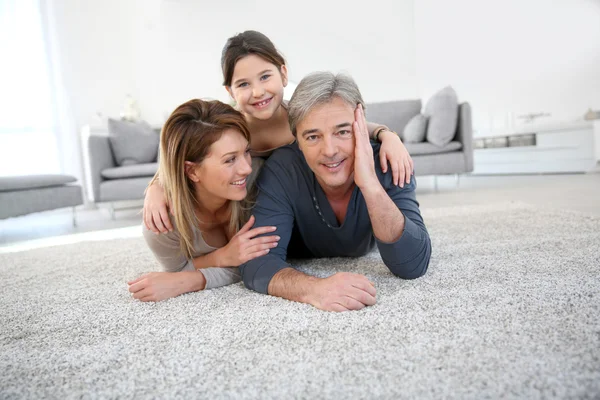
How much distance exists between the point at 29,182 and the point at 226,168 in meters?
2.55

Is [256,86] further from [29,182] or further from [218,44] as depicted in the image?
[218,44]

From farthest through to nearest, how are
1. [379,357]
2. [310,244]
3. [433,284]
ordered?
1. [310,244]
2. [433,284]
3. [379,357]

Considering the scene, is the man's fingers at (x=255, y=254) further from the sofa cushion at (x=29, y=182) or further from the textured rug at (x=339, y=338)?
the sofa cushion at (x=29, y=182)

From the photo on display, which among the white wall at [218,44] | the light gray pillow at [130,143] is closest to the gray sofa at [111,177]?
the light gray pillow at [130,143]

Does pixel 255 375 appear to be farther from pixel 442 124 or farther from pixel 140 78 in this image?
pixel 140 78

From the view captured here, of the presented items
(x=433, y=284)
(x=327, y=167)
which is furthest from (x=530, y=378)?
(x=327, y=167)

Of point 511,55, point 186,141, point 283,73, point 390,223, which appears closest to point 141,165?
point 283,73

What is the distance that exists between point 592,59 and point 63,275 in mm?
6788

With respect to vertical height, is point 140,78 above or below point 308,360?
above

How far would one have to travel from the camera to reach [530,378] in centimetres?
66

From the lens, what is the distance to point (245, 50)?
1.68 metres

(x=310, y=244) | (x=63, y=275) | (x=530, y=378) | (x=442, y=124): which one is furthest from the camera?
(x=442, y=124)

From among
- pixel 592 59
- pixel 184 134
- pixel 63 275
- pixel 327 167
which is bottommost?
pixel 63 275

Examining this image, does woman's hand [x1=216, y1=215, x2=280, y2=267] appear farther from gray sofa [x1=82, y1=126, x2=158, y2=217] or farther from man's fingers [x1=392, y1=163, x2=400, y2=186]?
gray sofa [x1=82, y1=126, x2=158, y2=217]
